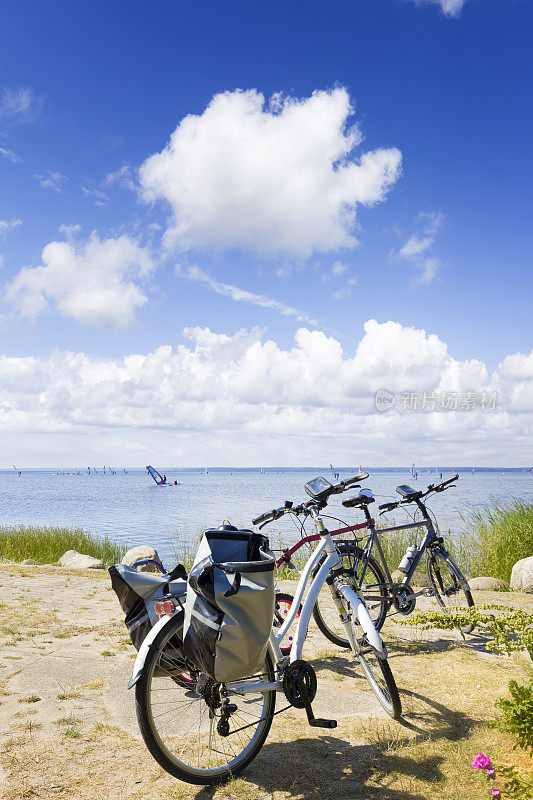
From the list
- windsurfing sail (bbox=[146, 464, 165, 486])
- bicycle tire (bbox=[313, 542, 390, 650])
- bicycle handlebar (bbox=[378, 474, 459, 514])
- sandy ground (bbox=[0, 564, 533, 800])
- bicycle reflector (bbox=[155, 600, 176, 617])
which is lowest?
windsurfing sail (bbox=[146, 464, 165, 486])

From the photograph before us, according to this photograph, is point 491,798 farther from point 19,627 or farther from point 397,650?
point 19,627

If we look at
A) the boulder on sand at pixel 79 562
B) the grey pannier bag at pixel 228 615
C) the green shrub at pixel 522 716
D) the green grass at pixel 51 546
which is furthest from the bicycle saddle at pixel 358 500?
the green grass at pixel 51 546

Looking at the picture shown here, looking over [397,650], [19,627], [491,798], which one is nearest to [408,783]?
[491,798]

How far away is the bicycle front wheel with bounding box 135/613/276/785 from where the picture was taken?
2.70m

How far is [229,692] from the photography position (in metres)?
2.93

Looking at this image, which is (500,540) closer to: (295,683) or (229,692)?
(295,683)

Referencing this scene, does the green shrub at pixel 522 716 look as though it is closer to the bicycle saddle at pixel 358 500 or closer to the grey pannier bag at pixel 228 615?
the grey pannier bag at pixel 228 615

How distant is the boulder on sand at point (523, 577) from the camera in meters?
8.34

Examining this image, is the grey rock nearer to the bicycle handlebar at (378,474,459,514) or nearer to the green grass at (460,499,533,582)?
the green grass at (460,499,533,582)

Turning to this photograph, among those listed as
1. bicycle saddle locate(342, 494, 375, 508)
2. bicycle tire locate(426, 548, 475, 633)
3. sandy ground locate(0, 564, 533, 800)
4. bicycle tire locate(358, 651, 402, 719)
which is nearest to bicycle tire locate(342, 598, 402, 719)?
bicycle tire locate(358, 651, 402, 719)

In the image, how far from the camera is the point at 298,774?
116 inches

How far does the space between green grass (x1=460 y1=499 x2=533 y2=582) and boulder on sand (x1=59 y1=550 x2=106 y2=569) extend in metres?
7.34

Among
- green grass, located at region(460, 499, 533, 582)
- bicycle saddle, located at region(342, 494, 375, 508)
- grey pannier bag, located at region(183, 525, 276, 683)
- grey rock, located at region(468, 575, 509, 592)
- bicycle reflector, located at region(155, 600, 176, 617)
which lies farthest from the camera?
green grass, located at region(460, 499, 533, 582)

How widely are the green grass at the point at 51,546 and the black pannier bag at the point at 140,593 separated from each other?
35.2 ft
